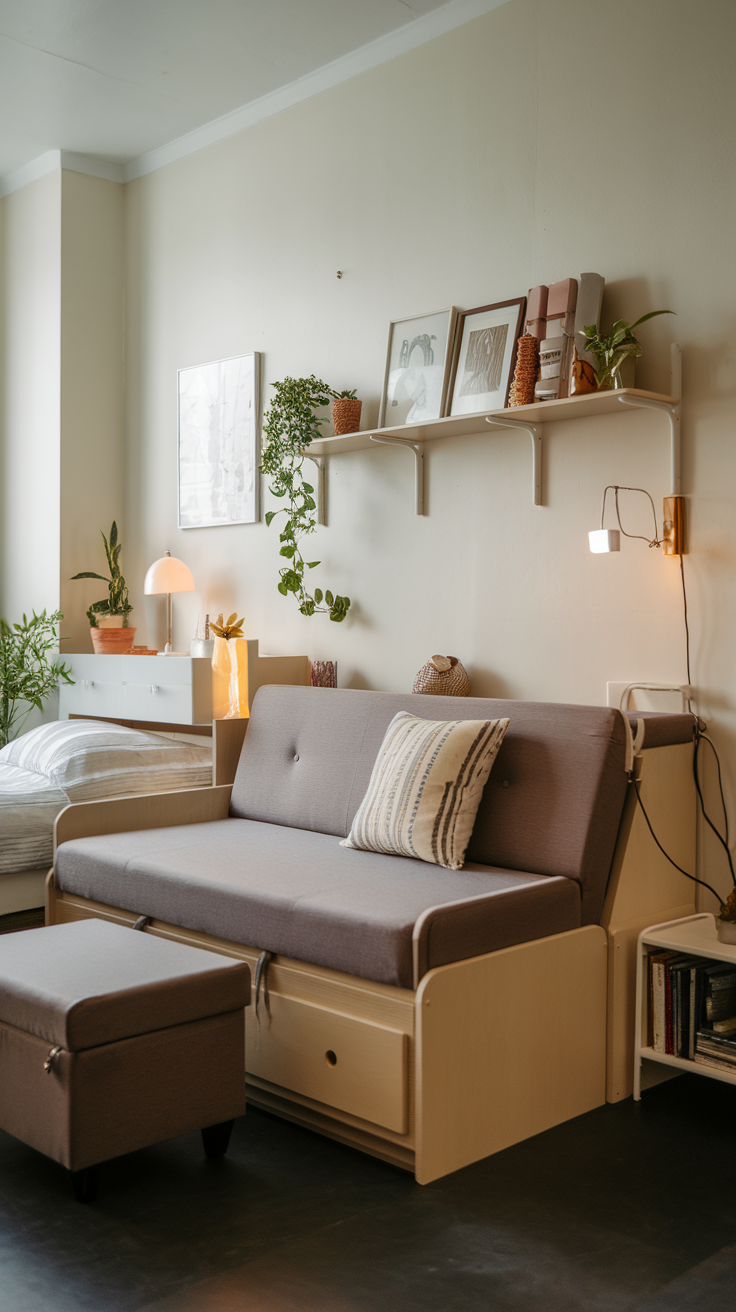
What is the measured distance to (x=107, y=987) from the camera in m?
2.09

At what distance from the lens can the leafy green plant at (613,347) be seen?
2.86 metres

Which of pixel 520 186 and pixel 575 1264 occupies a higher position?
pixel 520 186

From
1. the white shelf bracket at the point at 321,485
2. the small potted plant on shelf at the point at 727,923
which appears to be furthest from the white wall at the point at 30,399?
the small potted plant on shelf at the point at 727,923

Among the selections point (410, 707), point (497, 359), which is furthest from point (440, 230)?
point (410, 707)

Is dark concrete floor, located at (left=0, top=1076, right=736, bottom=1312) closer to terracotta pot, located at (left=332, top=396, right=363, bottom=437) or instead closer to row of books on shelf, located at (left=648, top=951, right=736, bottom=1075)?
row of books on shelf, located at (left=648, top=951, right=736, bottom=1075)

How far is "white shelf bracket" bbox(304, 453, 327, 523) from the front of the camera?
3.96m

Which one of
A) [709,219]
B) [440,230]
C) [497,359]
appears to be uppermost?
[440,230]

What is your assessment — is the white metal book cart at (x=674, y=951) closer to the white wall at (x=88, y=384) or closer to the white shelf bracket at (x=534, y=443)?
the white shelf bracket at (x=534, y=443)

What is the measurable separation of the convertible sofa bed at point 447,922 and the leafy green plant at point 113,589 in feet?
5.27

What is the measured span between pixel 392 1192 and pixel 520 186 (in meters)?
2.71

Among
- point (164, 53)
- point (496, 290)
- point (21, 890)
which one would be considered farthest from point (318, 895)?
point (164, 53)

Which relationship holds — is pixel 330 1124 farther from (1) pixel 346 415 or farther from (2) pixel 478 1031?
(1) pixel 346 415

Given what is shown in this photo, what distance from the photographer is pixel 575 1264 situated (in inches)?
73.5

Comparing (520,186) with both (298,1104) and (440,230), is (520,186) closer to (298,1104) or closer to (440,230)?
(440,230)
